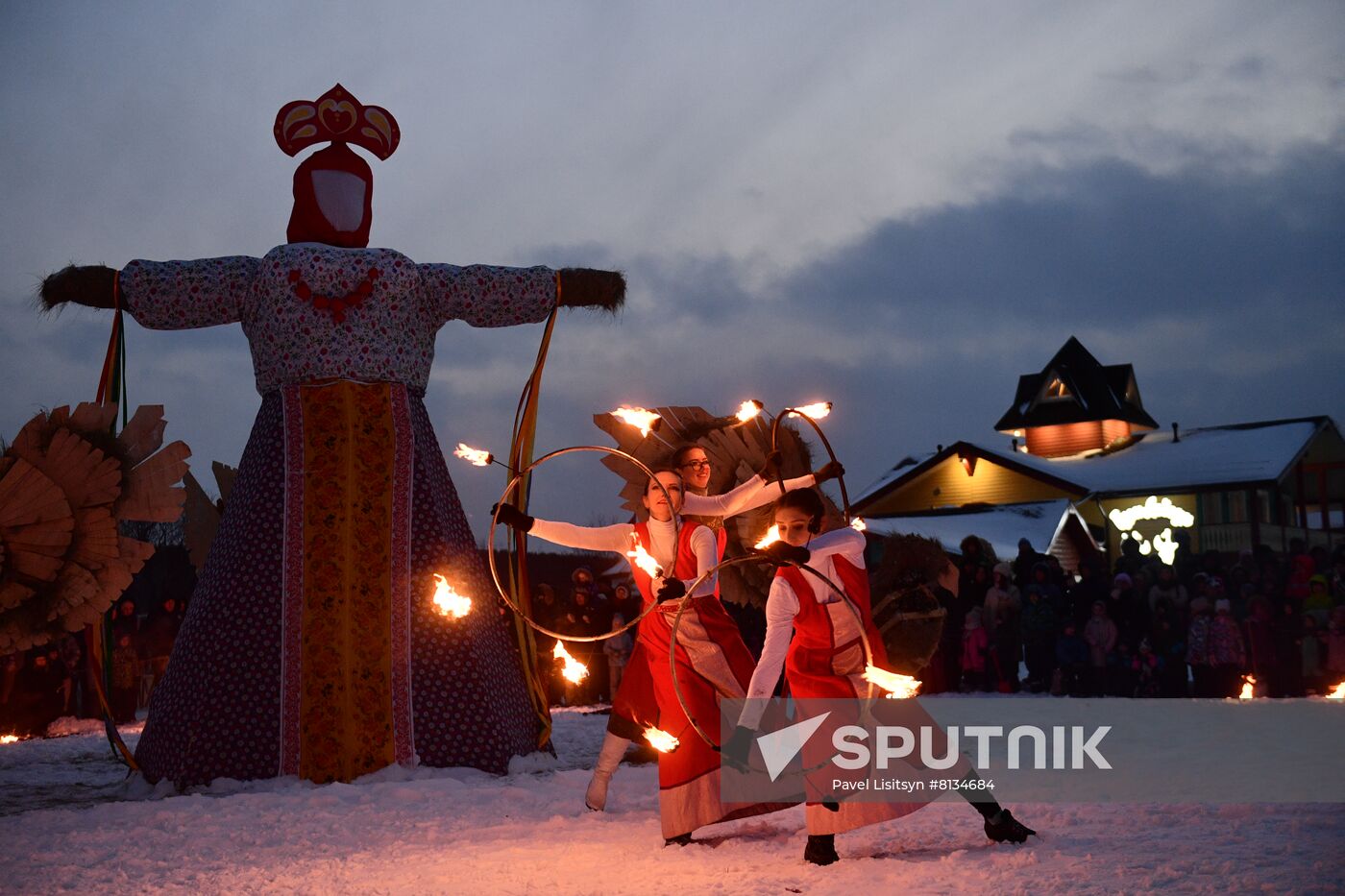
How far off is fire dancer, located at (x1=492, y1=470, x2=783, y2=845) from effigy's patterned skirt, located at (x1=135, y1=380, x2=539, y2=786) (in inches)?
49.1

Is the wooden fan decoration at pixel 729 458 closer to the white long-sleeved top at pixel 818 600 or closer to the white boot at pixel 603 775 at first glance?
the white boot at pixel 603 775

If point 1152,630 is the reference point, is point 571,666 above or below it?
below

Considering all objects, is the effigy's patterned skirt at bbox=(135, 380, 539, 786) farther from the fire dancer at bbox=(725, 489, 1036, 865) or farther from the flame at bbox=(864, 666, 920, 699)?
the flame at bbox=(864, 666, 920, 699)

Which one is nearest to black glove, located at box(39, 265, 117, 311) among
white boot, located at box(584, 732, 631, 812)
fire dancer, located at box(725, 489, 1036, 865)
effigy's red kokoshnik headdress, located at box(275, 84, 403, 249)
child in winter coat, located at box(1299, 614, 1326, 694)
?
effigy's red kokoshnik headdress, located at box(275, 84, 403, 249)

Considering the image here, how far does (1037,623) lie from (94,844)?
→ 30.0 ft

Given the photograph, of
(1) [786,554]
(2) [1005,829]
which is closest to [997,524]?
(2) [1005,829]

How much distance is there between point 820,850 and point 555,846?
45.2 inches

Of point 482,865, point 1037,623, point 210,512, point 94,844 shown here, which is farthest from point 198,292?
point 1037,623

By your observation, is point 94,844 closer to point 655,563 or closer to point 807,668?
point 655,563

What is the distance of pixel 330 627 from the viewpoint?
6.95 m

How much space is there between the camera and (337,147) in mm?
7633

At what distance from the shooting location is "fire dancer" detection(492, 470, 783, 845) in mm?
5461

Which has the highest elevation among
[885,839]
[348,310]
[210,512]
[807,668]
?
[348,310]

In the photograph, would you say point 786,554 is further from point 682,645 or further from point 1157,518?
point 1157,518
